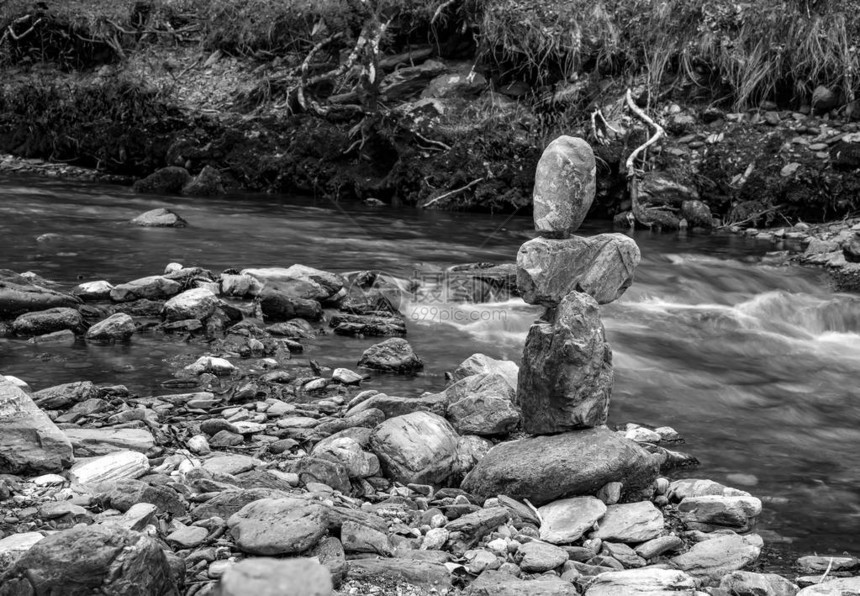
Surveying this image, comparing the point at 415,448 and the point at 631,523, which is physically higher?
the point at 415,448

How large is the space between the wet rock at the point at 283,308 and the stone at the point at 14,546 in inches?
249

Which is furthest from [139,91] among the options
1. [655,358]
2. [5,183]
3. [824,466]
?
[824,466]

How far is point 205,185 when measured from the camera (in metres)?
20.3

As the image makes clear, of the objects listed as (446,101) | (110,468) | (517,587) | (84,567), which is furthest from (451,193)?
(84,567)

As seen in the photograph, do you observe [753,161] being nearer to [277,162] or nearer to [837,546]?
[277,162]

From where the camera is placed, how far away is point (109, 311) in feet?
33.4

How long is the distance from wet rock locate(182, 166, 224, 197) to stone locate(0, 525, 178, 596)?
56.4 feet

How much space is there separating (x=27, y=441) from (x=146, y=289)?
19.2 ft

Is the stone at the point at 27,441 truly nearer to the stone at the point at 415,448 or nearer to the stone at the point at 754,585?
the stone at the point at 415,448

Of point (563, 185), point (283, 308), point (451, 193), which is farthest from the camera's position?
point (451, 193)

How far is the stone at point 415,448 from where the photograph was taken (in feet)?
18.7

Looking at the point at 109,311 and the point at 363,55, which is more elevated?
the point at 363,55

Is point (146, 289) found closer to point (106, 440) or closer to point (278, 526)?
point (106, 440)

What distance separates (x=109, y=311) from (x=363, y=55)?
1151cm
